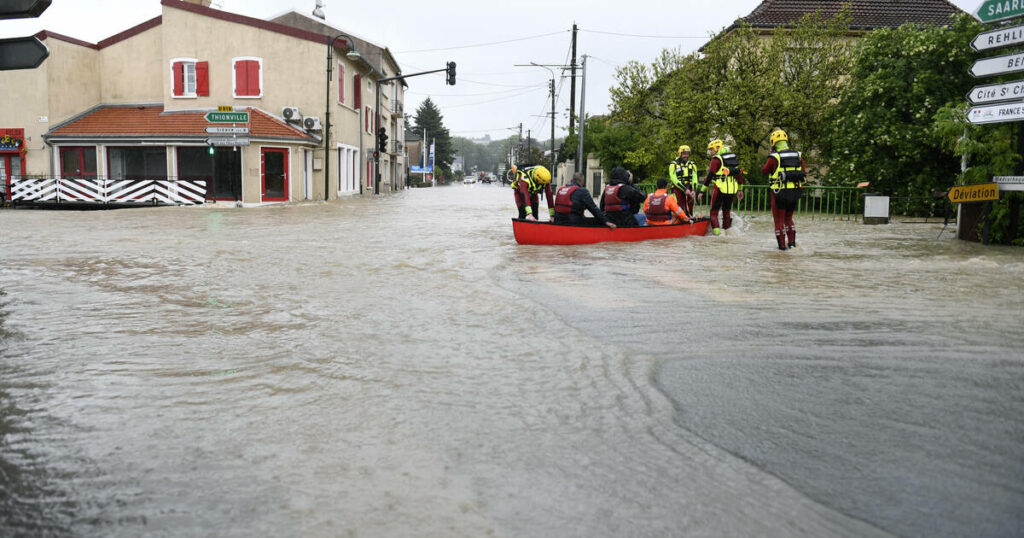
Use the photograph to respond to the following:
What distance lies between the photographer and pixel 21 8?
6930mm

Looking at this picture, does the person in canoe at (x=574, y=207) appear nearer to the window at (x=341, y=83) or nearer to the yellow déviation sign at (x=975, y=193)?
the yellow déviation sign at (x=975, y=193)

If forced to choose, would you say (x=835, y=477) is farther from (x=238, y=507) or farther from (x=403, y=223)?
(x=403, y=223)

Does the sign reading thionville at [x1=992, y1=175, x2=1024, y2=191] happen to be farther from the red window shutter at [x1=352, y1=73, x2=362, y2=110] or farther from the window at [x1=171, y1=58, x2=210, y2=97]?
the red window shutter at [x1=352, y1=73, x2=362, y2=110]

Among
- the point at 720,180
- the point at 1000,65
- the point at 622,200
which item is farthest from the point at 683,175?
the point at 1000,65

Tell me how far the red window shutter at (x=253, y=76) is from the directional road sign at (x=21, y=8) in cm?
2740

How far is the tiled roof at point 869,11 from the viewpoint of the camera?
129 ft

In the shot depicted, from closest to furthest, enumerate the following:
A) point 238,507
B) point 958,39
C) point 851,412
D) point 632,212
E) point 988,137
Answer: point 238,507, point 851,412, point 988,137, point 632,212, point 958,39

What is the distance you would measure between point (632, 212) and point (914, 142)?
1252 cm

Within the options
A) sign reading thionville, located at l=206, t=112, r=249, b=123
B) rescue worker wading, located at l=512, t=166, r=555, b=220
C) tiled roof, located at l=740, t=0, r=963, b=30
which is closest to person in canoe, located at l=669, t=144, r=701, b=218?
rescue worker wading, located at l=512, t=166, r=555, b=220

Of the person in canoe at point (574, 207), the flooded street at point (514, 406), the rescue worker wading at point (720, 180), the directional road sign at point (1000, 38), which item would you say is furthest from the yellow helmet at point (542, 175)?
the directional road sign at point (1000, 38)

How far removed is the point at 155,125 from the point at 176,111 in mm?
1665

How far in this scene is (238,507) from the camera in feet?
10.4

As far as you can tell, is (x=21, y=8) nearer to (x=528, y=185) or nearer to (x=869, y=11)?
(x=528, y=185)

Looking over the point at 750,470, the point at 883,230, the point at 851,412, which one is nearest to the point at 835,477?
the point at 750,470
